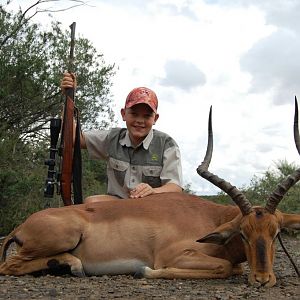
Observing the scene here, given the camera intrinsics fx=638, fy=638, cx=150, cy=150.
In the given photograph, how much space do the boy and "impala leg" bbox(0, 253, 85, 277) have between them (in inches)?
44.1

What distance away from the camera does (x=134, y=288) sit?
4766 mm

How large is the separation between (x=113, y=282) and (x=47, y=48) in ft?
30.5

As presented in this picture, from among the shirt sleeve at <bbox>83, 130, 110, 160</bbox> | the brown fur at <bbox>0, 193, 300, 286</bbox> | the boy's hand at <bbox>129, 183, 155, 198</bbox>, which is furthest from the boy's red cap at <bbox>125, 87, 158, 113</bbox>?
the brown fur at <bbox>0, 193, 300, 286</bbox>

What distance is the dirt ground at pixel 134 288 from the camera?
441cm

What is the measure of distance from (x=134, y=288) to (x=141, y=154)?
2.28 metres

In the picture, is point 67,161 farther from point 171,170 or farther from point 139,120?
point 171,170

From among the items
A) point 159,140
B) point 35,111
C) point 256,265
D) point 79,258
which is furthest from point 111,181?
point 35,111

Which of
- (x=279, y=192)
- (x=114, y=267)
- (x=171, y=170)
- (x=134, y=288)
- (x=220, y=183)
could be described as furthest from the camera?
(x=171, y=170)

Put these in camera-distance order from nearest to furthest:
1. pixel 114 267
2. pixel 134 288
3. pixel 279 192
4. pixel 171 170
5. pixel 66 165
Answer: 1. pixel 134 288
2. pixel 279 192
3. pixel 114 267
4. pixel 171 170
5. pixel 66 165

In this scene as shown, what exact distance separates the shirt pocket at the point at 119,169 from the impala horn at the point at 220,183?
4.10ft

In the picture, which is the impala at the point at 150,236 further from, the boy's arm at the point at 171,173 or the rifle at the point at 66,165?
the rifle at the point at 66,165

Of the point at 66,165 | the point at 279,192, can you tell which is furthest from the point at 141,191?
the point at 279,192

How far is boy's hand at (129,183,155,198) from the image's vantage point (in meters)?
6.23

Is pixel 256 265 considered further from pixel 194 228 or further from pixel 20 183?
pixel 20 183
